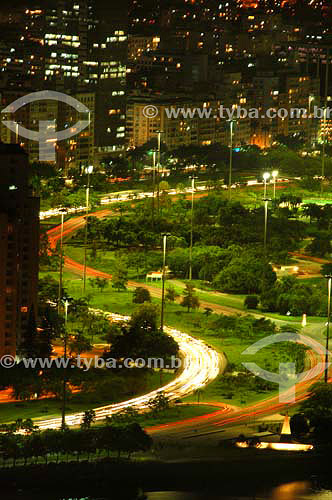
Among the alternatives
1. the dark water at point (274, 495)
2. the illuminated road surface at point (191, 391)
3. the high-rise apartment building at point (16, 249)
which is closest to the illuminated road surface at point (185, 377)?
the illuminated road surface at point (191, 391)

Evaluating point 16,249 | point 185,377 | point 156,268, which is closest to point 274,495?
point 185,377

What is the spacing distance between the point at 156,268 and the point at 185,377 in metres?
15.5

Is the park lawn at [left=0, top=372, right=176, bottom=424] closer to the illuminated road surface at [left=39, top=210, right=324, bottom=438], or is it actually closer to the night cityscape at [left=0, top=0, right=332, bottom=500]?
the night cityscape at [left=0, top=0, right=332, bottom=500]

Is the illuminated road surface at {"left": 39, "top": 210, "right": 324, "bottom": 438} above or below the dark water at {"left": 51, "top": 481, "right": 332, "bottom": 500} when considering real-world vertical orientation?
above

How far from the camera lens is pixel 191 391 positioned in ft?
158

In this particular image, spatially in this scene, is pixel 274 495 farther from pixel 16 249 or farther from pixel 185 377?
pixel 16 249

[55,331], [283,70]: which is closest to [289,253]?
[55,331]

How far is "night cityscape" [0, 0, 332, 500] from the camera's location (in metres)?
42.3

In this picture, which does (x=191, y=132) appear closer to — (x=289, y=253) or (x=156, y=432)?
(x=289, y=253)

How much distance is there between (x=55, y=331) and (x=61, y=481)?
1111 centimetres

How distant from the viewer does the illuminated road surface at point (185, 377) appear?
45.4 metres

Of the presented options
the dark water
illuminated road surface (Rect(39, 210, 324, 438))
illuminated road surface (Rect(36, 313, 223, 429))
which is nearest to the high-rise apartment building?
illuminated road surface (Rect(36, 313, 223, 429))

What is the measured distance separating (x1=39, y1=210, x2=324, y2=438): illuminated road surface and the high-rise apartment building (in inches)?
172

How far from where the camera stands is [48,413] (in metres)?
45.6
